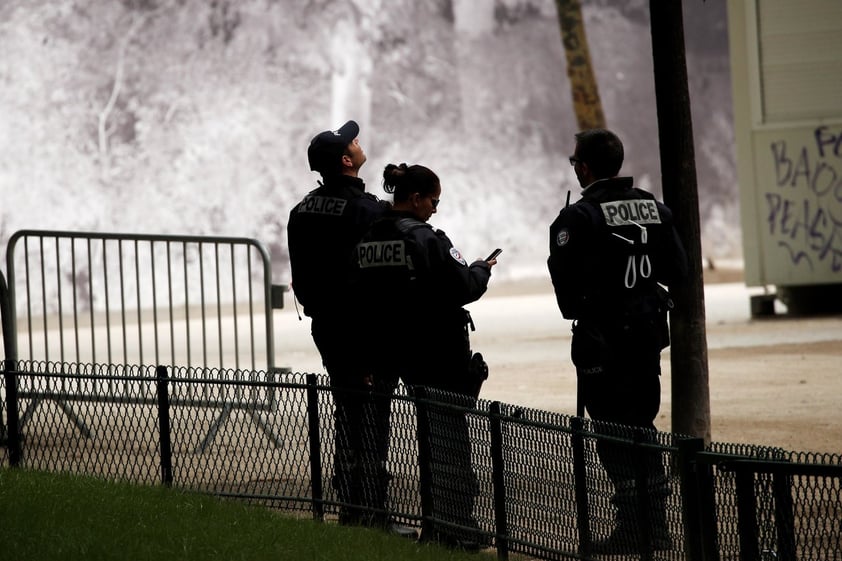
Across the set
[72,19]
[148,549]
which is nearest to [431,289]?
[148,549]

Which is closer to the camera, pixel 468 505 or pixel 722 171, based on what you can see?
pixel 468 505

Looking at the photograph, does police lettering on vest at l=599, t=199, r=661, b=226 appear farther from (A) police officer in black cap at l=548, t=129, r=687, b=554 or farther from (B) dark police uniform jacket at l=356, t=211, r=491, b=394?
(B) dark police uniform jacket at l=356, t=211, r=491, b=394

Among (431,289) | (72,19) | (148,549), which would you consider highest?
(72,19)

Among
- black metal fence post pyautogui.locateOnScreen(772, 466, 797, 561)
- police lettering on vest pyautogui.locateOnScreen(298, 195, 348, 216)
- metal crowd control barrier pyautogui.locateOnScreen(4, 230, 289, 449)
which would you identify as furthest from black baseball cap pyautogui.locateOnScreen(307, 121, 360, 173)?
metal crowd control barrier pyautogui.locateOnScreen(4, 230, 289, 449)

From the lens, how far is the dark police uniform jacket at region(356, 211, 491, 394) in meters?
5.87

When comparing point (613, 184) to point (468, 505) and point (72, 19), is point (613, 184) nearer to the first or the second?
point (468, 505)

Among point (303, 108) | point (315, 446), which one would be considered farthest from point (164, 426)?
point (303, 108)

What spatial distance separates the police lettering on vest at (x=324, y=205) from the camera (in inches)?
253

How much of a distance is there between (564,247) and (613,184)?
1.10ft

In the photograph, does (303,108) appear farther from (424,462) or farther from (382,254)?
(424,462)

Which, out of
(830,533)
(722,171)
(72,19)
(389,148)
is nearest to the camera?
(830,533)

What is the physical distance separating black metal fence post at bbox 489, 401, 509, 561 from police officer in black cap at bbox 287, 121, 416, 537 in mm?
721

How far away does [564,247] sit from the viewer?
19.5 feet

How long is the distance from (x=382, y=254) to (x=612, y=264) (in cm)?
93
